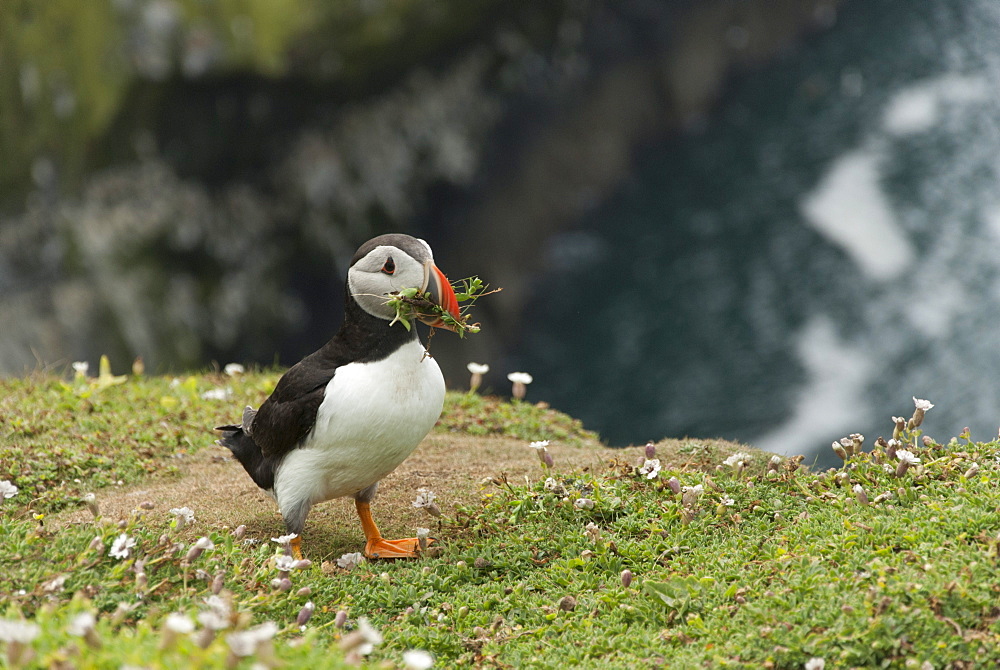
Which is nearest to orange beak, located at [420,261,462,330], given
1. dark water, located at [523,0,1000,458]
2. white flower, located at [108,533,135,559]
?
white flower, located at [108,533,135,559]

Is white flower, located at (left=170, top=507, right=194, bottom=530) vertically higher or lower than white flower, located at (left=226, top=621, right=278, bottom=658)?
higher

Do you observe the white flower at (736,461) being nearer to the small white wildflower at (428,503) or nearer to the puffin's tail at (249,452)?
the small white wildflower at (428,503)

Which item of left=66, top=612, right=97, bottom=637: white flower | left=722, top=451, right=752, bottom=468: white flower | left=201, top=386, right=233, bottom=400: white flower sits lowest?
left=66, top=612, right=97, bottom=637: white flower

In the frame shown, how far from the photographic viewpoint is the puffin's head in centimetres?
434

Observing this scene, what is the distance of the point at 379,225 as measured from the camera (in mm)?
12617

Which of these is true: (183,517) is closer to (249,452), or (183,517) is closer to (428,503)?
(249,452)

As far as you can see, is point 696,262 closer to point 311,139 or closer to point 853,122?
point 853,122

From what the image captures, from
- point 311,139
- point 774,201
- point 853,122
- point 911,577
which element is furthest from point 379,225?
point 911,577

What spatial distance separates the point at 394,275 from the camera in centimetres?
442

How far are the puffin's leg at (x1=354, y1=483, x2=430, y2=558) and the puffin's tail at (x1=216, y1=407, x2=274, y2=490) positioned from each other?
52cm

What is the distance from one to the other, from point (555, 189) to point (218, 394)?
24.4ft

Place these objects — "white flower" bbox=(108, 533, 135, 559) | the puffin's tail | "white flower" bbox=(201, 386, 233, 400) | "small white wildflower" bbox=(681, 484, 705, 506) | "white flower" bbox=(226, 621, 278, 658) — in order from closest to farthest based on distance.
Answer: "white flower" bbox=(226, 621, 278, 658) < "white flower" bbox=(108, 533, 135, 559) < "small white wildflower" bbox=(681, 484, 705, 506) < the puffin's tail < "white flower" bbox=(201, 386, 233, 400)

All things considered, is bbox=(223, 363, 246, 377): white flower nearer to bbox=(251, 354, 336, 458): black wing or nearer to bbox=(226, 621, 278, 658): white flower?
bbox=(251, 354, 336, 458): black wing

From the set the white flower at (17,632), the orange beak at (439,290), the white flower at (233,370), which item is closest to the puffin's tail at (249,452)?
the orange beak at (439,290)
